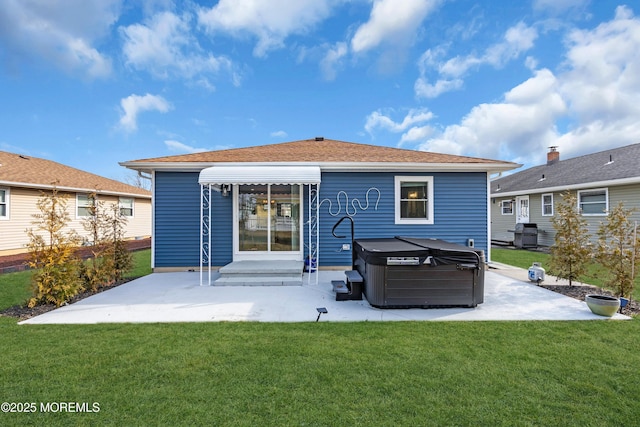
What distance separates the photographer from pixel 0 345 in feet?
10.8

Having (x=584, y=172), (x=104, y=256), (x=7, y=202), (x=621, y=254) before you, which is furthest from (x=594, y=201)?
(x=7, y=202)

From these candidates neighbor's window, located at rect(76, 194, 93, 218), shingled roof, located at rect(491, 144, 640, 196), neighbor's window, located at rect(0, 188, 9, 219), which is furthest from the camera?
neighbor's window, located at rect(76, 194, 93, 218)

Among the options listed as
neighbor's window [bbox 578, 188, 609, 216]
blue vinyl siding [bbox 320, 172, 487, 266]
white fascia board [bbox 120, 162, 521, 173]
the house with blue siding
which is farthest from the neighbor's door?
blue vinyl siding [bbox 320, 172, 487, 266]

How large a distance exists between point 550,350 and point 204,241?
7.39 metres

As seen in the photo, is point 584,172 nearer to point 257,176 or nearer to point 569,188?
point 569,188

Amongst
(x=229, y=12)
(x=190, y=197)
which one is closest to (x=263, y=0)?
(x=229, y=12)

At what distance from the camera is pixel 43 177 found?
39.5 feet

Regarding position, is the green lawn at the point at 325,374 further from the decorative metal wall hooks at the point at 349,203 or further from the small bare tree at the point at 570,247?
the decorative metal wall hooks at the point at 349,203

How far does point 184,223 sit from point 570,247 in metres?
9.00

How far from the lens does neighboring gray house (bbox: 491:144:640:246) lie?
1091cm

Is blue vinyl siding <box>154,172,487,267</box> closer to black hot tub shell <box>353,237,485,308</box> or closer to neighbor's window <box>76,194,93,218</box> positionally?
black hot tub shell <box>353,237,485,308</box>

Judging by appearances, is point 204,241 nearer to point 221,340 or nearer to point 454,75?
point 221,340

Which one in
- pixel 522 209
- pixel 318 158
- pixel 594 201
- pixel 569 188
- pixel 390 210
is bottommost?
pixel 390 210

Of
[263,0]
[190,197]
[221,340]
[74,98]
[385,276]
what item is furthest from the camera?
[74,98]
